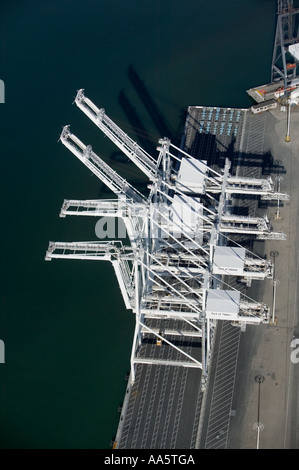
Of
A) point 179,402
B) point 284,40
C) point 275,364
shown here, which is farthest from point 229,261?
point 284,40

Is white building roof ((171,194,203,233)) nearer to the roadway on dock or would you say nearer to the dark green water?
the roadway on dock

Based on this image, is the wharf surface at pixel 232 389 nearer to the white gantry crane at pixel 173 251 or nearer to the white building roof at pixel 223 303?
the white gantry crane at pixel 173 251

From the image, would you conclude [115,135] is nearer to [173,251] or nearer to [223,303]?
[173,251]

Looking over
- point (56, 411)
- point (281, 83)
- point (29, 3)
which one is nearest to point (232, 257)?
point (56, 411)

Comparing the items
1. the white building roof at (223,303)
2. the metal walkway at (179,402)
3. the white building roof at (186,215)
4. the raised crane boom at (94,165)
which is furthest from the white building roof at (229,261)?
the raised crane boom at (94,165)
